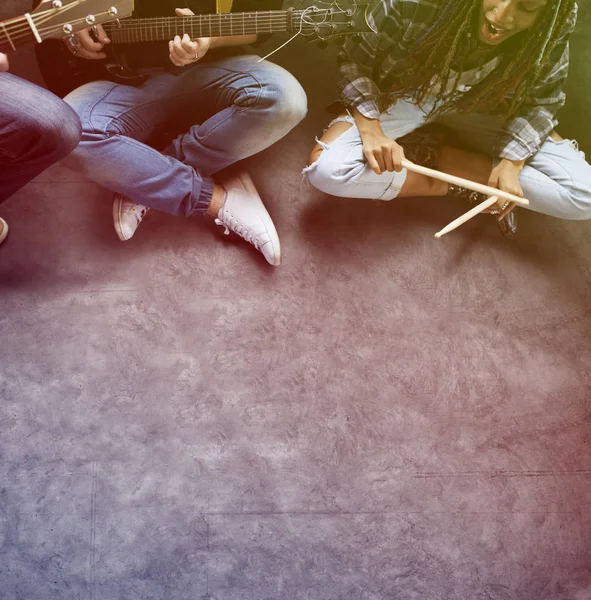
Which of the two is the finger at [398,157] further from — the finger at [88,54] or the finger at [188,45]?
the finger at [88,54]

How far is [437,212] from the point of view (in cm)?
152

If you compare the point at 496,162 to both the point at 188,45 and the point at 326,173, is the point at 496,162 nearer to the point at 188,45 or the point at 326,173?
the point at 326,173

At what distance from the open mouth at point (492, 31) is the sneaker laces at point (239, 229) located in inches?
27.9

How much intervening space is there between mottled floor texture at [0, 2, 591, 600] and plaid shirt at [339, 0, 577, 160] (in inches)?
10.9

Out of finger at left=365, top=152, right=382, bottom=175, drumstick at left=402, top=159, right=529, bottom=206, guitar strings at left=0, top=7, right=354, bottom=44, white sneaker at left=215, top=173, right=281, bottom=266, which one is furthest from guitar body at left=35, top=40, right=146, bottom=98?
drumstick at left=402, top=159, right=529, bottom=206

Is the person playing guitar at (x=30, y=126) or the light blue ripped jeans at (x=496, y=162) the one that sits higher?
the person playing guitar at (x=30, y=126)

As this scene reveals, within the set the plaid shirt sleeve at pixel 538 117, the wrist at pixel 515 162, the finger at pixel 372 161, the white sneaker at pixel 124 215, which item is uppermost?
the plaid shirt sleeve at pixel 538 117

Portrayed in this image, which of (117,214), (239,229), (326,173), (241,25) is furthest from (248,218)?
(241,25)

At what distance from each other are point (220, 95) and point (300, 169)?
0.33m

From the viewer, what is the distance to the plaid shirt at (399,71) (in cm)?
110

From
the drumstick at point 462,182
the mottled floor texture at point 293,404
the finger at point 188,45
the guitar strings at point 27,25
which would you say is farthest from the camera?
the mottled floor texture at point 293,404

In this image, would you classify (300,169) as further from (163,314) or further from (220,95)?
(163,314)

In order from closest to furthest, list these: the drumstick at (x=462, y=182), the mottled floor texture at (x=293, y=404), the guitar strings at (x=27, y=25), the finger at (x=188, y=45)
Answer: the guitar strings at (x=27, y=25) → the finger at (x=188, y=45) → the drumstick at (x=462, y=182) → the mottled floor texture at (x=293, y=404)

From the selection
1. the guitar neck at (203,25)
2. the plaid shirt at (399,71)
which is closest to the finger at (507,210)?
the plaid shirt at (399,71)
